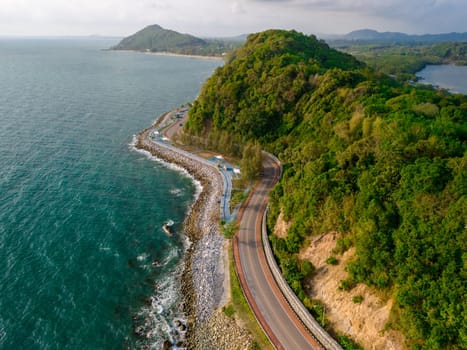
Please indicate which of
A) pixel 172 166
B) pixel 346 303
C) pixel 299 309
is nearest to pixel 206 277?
pixel 299 309

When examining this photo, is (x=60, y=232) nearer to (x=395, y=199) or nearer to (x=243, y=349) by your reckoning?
(x=243, y=349)

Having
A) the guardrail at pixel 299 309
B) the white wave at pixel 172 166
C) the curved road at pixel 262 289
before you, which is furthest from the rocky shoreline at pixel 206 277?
the guardrail at pixel 299 309

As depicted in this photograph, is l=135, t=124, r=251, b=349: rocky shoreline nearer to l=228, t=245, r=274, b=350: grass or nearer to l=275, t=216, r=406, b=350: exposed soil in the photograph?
l=228, t=245, r=274, b=350: grass

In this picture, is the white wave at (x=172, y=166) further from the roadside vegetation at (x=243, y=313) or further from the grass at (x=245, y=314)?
the roadside vegetation at (x=243, y=313)

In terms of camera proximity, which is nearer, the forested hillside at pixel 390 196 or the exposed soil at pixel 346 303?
the forested hillside at pixel 390 196

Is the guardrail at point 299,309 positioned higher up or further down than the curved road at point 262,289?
higher up

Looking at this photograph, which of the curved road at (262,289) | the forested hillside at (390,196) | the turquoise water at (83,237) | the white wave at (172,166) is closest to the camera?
the forested hillside at (390,196)

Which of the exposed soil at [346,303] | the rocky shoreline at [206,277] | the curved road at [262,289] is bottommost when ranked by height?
the rocky shoreline at [206,277]

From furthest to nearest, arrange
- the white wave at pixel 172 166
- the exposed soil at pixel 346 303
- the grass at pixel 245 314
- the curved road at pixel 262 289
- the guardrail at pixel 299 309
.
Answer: the white wave at pixel 172 166
the grass at pixel 245 314
the curved road at pixel 262 289
the guardrail at pixel 299 309
the exposed soil at pixel 346 303
